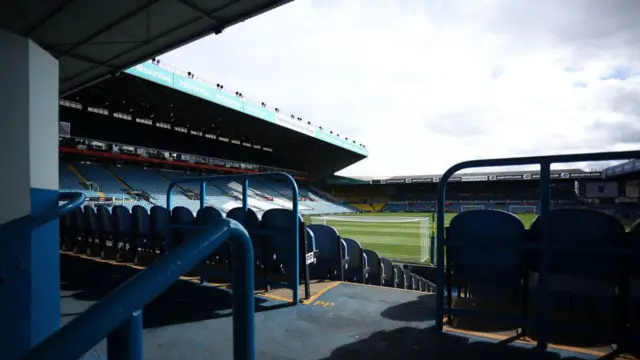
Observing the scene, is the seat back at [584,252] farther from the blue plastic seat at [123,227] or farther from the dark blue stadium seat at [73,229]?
the dark blue stadium seat at [73,229]

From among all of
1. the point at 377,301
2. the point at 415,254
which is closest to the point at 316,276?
the point at 377,301

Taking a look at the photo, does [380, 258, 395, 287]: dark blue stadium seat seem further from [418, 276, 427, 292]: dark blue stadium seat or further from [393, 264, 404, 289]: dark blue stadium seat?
[418, 276, 427, 292]: dark blue stadium seat

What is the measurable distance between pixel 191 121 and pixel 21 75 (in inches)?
1119

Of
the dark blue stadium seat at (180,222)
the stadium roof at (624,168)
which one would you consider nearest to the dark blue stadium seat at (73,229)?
the dark blue stadium seat at (180,222)

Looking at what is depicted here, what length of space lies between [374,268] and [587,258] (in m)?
4.41

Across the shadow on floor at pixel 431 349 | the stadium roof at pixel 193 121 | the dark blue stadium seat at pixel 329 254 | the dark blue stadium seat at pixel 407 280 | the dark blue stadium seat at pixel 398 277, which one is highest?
the stadium roof at pixel 193 121

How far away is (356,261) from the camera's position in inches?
239

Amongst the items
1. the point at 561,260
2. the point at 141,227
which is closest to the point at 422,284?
the point at 561,260

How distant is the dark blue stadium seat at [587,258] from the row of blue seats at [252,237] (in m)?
2.68

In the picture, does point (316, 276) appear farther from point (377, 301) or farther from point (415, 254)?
point (415, 254)

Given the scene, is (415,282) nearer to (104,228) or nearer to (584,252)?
(584,252)

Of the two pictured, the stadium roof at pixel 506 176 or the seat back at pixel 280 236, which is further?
the stadium roof at pixel 506 176

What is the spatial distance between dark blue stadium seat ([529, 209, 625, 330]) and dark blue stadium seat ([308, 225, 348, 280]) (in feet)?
8.99

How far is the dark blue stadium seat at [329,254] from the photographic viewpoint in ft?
16.9
